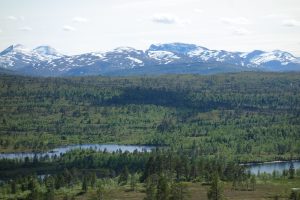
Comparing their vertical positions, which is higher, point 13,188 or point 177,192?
point 177,192

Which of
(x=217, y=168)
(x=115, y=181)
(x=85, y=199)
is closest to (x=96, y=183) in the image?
(x=115, y=181)

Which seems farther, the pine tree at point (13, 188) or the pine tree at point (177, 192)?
the pine tree at point (13, 188)

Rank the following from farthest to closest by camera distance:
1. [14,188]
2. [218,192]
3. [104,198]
A: 1. [14,188]
2. [104,198]
3. [218,192]

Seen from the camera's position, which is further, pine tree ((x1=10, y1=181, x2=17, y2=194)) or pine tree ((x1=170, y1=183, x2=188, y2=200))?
pine tree ((x1=10, y1=181, x2=17, y2=194))

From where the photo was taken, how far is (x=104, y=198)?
153625 millimetres

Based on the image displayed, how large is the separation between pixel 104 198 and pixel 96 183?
101ft

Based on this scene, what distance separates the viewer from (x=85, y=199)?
156750 millimetres

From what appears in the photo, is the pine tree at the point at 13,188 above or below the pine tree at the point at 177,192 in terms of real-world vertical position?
below

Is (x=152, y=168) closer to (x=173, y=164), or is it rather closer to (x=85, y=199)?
(x=173, y=164)

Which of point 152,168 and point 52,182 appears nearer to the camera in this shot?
point 52,182

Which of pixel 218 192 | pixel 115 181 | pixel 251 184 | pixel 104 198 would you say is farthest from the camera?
pixel 115 181

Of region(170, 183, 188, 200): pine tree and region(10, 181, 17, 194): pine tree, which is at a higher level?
region(170, 183, 188, 200): pine tree

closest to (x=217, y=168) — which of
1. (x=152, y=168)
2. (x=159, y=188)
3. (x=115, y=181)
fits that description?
(x=152, y=168)

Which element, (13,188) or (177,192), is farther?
(13,188)
